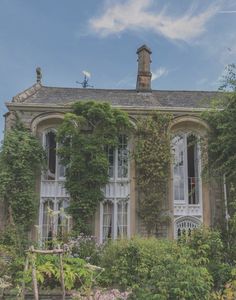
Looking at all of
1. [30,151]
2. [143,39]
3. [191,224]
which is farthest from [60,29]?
[143,39]

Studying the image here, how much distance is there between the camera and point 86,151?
65.3 ft

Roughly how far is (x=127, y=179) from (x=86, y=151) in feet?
8.43

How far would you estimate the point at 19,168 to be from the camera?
1973 cm

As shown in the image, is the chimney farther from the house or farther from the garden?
the garden

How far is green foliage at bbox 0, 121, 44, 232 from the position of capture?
1939 cm

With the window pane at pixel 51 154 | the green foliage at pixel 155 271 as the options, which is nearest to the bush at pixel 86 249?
the green foliage at pixel 155 271

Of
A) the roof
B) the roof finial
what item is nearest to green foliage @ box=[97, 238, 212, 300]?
the roof

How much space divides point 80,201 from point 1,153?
4243 millimetres

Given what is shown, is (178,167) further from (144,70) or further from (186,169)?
(144,70)

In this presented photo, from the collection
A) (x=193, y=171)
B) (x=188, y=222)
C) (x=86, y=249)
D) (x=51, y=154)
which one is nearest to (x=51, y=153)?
(x=51, y=154)

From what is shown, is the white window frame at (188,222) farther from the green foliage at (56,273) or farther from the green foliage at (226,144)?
the green foliage at (56,273)

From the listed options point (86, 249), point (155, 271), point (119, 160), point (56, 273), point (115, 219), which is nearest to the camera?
point (155, 271)

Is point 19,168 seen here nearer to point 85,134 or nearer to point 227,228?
point 85,134

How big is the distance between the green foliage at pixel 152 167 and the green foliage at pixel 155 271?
24.6ft
